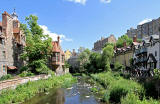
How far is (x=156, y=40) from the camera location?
93.3ft

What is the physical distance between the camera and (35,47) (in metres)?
27.9

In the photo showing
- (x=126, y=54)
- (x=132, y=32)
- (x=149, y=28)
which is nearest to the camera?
(x=126, y=54)

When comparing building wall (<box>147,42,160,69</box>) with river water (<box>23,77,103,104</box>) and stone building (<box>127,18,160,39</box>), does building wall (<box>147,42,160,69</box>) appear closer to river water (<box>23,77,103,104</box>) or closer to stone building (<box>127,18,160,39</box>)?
river water (<box>23,77,103,104</box>)

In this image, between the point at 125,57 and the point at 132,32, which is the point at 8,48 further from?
the point at 132,32

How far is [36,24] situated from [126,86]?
2327 centimetres

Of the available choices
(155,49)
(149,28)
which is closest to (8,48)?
(155,49)

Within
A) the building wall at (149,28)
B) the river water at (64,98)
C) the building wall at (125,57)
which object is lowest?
the river water at (64,98)

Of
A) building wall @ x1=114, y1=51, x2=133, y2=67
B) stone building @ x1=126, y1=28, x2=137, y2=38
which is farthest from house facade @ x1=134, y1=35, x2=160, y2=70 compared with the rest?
stone building @ x1=126, y1=28, x2=137, y2=38

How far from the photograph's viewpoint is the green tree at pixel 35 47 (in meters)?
27.6

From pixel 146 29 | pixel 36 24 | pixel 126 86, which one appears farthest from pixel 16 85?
pixel 146 29

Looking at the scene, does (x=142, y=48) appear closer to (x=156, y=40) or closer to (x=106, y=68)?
(x=156, y=40)

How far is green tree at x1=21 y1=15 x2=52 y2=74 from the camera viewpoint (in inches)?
1087

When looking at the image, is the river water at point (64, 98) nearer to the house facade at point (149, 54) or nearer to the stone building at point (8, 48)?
the stone building at point (8, 48)

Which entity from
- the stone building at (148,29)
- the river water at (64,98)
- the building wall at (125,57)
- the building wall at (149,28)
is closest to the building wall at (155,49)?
the building wall at (125,57)
